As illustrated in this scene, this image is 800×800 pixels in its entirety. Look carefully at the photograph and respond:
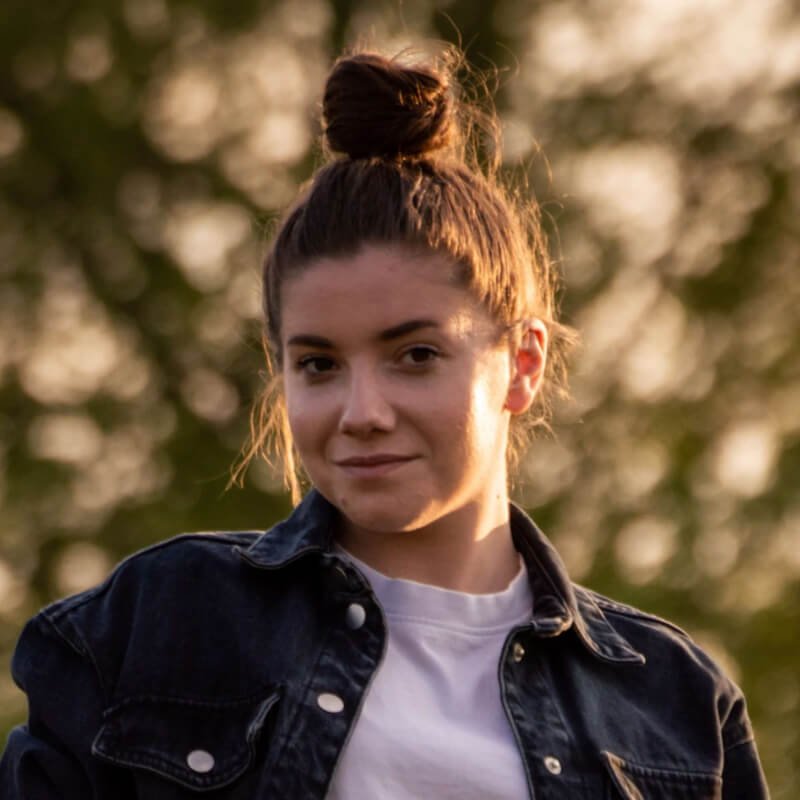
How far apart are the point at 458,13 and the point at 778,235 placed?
1802 mm

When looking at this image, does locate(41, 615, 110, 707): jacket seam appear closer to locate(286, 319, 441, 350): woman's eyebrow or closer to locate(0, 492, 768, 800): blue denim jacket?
locate(0, 492, 768, 800): blue denim jacket

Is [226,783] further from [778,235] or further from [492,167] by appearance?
[778,235]

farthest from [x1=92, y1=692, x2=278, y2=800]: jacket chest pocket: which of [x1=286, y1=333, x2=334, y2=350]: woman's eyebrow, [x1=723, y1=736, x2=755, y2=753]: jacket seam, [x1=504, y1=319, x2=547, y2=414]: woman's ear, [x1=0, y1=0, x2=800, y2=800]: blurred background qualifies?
[x1=0, y1=0, x2=800, y2=800]: blurred background

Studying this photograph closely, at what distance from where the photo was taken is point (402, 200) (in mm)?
3039

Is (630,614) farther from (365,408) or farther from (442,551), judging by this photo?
(365,408)

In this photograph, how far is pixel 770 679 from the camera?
30.3 feet

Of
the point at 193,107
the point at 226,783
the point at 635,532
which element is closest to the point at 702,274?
the point at 635,532

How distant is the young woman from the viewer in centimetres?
283

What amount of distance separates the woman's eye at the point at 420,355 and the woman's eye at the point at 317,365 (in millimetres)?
106

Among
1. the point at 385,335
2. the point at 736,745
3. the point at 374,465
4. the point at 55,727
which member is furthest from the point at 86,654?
the point at 736,745

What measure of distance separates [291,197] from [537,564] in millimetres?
5458

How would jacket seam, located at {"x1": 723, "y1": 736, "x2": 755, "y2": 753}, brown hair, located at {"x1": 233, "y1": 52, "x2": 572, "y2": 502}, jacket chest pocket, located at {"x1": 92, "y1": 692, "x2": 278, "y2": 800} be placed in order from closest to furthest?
jacket chest pocket, located at {"x1": 92, "y1": 692, "x2": 278, "y2": 800}
brown hair, located at {"x1": 233, "y1": 52, "x2": 572, "y2": 502}
jacket seam, located at {"x1": 723, "y1": 736, "x2": 755, "y2": 753}

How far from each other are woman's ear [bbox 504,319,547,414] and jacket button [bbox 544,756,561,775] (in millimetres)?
537

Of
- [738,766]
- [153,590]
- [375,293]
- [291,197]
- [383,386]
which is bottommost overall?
[291,197]
